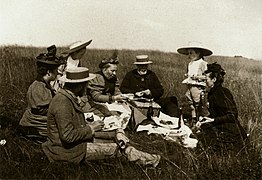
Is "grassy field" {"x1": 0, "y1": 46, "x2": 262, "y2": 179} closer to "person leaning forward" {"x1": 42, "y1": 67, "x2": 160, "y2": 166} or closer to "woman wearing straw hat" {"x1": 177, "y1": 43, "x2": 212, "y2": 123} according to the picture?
"person leaning forward" {"x1": 42, "y1": 67, "x2": 160, "y2": 166}

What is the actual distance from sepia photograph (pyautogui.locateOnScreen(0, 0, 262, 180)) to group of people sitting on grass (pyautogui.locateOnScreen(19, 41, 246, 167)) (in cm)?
1

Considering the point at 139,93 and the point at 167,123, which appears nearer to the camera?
the point at 167,123

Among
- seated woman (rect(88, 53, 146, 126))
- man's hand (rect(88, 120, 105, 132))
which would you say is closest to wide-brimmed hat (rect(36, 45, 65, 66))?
seated woman (rect(88, 53, 146, 126))

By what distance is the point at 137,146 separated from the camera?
4.90 meters

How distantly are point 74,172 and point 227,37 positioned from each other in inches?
145

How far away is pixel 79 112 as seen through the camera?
3.96 metres

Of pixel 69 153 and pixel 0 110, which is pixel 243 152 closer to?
pixel 69 153

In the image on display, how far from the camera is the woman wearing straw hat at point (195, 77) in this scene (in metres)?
6.15

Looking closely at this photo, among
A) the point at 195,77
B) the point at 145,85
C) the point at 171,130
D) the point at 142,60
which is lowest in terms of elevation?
the point at 171,130

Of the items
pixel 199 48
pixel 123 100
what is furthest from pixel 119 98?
pixel 199 48

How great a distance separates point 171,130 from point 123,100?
35.0 inches

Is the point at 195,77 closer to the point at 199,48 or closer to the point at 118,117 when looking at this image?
the point at 199,48

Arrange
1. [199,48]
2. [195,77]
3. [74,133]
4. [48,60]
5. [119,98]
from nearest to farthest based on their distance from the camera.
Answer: [74,133], [48,60], [119,98], [195,77], [199,48]

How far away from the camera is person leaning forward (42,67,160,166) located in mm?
3777
